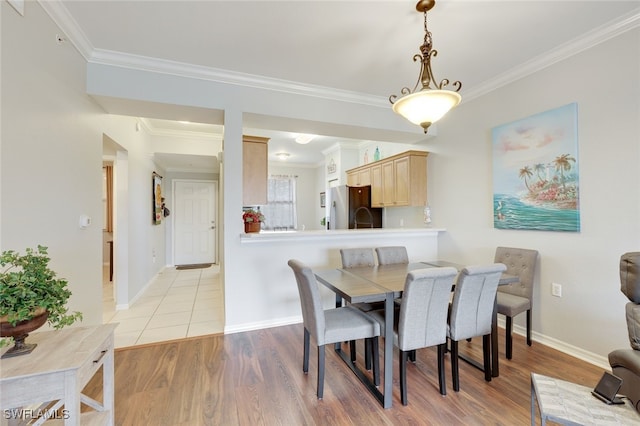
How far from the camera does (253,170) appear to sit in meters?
3.28

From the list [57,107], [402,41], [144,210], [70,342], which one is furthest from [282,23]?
[144,210]

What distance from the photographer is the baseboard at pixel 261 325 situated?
296cm

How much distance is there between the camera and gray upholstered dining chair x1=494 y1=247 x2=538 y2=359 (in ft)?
7.87

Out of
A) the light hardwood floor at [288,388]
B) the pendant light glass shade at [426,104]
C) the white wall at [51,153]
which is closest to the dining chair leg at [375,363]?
the light hardwood floor at [288,388]

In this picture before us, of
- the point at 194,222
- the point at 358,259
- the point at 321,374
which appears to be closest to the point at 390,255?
the point at 358,259

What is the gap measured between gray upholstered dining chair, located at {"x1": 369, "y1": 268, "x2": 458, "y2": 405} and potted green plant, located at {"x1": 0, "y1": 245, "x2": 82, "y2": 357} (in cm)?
180

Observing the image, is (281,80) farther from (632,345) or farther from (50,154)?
(632,345)

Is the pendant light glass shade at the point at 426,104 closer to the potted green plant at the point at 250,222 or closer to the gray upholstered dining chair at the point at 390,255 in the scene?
the gray upholstered dining chair at the point at 390,255

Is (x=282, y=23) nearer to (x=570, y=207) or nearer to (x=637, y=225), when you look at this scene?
(x=570, y=207)

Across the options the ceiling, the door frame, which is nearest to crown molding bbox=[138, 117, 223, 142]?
the door frame

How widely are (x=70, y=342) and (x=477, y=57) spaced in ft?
12.1

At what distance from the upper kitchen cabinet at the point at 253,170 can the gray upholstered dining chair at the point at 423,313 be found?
209 cm

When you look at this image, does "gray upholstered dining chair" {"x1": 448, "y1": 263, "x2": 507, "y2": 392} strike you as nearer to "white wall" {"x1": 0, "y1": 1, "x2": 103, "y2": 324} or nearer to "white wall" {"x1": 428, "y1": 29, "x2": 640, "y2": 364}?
"white wall" {"x1": 428, "y1": 29, "x2": 640, "y2": 364}

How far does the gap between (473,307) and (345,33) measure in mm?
2357
